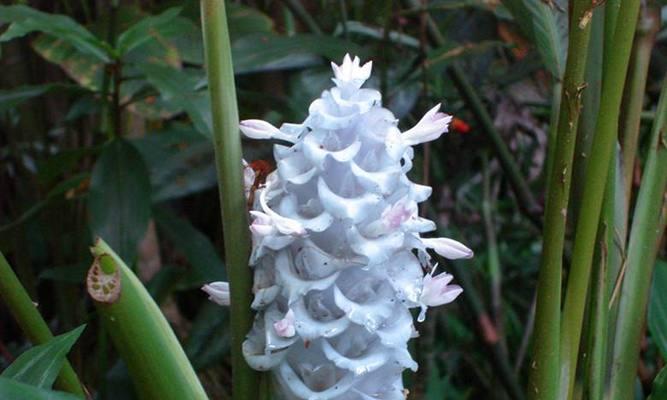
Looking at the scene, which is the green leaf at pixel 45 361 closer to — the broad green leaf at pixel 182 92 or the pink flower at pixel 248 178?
the pink flower at pixel 248 178

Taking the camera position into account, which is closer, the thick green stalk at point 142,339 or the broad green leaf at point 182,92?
the thick green stalk at point 142,339

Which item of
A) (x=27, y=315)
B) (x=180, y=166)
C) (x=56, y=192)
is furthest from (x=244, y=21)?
(x=27, y=315)

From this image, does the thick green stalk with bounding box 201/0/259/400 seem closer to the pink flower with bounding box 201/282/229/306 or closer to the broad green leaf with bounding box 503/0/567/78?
the pink flower with bounding box 201/282/229/306

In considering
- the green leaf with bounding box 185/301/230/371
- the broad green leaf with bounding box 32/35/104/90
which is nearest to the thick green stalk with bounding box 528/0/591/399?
the green leaf with bounding box 185/301/230/371

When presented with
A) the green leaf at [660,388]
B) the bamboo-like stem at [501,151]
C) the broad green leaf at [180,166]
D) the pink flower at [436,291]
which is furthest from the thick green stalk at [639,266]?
the broad green leaf at [180,166]

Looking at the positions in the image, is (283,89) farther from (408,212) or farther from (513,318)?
(408,212)

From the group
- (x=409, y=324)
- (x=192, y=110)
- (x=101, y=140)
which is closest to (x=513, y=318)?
(x=101, y=140)
